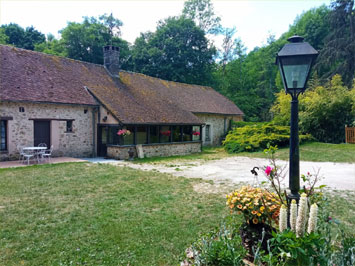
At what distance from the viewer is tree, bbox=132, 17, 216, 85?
30531 mm

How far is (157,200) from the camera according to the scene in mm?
6188

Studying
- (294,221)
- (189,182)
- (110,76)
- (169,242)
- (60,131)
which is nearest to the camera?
(294,221)

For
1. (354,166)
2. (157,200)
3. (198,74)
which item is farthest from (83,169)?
(198,74)

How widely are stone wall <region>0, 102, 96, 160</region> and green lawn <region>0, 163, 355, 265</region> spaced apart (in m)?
4.08

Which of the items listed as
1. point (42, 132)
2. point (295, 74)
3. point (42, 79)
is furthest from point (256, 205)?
point (42, 79)

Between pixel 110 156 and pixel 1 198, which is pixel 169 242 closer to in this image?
pixel 1 198

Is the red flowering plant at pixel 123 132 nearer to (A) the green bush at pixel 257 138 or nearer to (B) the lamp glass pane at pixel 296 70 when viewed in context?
(A) the green bush at pixel 257 138

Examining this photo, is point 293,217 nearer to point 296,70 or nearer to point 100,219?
point 296,70

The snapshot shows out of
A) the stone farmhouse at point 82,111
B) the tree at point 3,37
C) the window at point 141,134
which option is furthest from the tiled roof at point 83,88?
the tree at point 3,37

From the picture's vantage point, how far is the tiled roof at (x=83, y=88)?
42.0 feet

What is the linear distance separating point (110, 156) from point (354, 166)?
11.3 metres

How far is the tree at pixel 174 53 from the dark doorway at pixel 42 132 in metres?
18.4

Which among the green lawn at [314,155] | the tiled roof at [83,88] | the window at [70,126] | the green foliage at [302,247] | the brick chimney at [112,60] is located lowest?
the green lawn at [314,155]

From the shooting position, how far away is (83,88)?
1505 cm
